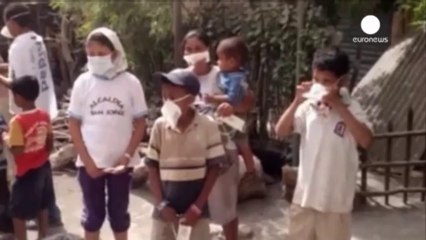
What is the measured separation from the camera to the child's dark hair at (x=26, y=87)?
15.3 feet

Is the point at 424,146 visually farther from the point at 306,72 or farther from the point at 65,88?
the point at 65,88

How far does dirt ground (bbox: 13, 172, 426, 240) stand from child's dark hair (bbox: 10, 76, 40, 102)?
1.07m

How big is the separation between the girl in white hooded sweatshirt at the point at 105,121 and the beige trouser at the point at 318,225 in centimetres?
103

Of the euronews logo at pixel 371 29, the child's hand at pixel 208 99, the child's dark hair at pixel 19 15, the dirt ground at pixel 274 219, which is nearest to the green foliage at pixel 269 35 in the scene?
the dirt ground at pixel 274 219

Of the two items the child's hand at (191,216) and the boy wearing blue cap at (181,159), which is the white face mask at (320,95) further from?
the child's hand at (191,216)

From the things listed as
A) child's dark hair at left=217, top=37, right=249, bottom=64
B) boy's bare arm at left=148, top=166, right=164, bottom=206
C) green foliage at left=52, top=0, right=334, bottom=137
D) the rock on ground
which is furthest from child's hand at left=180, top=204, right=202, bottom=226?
green foliage at left=52, top=0, right=334, bottom=137

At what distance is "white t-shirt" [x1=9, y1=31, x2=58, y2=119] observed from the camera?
5.16 m

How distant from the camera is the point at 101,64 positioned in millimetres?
4176

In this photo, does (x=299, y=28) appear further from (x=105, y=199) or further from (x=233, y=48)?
(x=105, y=199)

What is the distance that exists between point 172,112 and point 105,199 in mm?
831

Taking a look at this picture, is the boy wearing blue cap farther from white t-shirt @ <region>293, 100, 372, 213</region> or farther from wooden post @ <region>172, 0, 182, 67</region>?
wooden post @ <region>172, 0, 182, 67</region>

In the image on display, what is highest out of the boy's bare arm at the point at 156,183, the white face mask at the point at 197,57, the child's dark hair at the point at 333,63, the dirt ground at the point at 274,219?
the child's dark hair at the point at 333,63

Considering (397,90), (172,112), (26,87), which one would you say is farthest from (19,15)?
(397,90)

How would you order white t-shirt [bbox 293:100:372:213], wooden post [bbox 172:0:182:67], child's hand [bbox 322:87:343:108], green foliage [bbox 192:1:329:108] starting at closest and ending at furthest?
1. child's hand [bbox 322:87:343:108]
2. white t-shirt [bbox 293:100:372:213]
3. green foliage [bbox 192:1:329:108]
4. wooden post [bbox 172:0:182:67]
